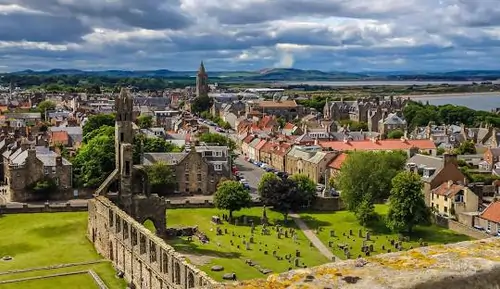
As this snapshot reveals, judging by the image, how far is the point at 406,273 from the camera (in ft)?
19.6

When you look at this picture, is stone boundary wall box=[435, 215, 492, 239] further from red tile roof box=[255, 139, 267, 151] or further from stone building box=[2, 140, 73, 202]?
red tile roof box=[255, 139, 267, 151]

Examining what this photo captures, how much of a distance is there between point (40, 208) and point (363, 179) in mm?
31770

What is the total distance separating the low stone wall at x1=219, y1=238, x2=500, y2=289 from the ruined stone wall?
65.8 ft

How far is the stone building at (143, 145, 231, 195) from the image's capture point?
230ft

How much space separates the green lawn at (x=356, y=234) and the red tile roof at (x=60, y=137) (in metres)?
49.2

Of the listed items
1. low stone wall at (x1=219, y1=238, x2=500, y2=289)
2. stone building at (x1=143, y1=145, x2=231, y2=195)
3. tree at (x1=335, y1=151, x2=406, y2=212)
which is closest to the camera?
low stone wall at (x1=219, y1=238, x2=500, y2=289)

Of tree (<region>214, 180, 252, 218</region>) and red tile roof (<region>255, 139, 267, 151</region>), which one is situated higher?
red tile roof (<region>255, 139, 267, 151</region>)

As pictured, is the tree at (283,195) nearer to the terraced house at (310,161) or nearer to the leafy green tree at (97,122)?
the terraced house at (310,161)

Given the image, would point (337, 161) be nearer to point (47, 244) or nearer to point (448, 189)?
point (448, 189)

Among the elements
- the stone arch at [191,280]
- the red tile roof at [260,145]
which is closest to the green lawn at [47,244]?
the stone arch at [191,280]

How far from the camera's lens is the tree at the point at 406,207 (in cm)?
5138

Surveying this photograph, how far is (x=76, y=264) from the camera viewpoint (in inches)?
1574

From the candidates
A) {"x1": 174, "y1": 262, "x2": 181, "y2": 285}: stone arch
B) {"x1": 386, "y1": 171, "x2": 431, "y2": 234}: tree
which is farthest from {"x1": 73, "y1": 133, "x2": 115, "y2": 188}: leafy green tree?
{"x1": 174, "y1": 262, "x2": 181, "y2": 285}: stone arch

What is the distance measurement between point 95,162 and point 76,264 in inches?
1169
